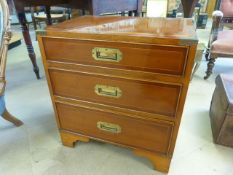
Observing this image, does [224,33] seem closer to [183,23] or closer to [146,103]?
[183,23]

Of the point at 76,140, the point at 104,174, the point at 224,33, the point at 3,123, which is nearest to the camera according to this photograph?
the point at 104,174

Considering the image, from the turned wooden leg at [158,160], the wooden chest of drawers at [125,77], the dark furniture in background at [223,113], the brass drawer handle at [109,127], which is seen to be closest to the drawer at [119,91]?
the wooden chest of drawers at [125,77]

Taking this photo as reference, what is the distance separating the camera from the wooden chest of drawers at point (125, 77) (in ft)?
2.21

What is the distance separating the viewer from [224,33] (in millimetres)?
1752

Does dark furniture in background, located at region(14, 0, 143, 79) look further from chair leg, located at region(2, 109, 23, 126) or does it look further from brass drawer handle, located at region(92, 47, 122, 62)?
chair leg, located at region(2, 109, 23, 126)

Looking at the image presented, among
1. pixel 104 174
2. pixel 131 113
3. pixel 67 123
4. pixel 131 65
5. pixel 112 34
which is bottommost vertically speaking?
pixel 104 174

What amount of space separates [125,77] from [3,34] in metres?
0.68

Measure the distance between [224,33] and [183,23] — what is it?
3.87 ft

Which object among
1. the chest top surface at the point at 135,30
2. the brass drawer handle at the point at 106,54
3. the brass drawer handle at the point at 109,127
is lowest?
the brass drawer handle at the point at 109,127

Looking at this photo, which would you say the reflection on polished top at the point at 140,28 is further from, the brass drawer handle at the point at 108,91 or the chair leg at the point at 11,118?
the chair leg at the point at 11,118

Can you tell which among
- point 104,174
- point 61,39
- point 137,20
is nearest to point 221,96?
point 137,20

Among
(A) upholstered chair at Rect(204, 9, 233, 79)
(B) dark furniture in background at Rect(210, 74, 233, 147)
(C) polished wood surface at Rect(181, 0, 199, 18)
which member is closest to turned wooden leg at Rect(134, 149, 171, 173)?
(B) dark furniture in background at Rect(210, 74, 233, 147)

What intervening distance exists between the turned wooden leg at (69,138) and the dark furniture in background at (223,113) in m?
0.73

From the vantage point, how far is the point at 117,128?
0.92 meters
